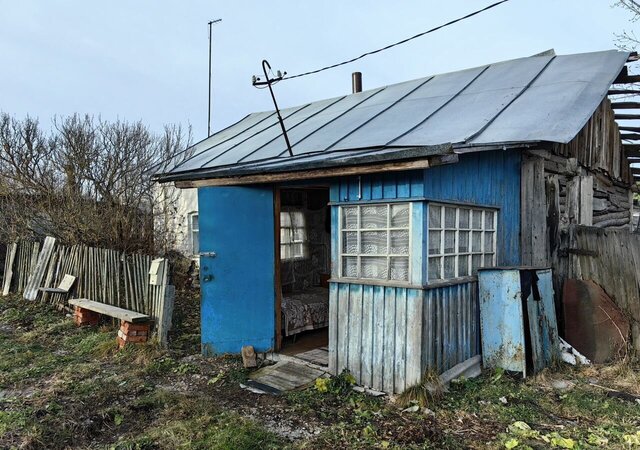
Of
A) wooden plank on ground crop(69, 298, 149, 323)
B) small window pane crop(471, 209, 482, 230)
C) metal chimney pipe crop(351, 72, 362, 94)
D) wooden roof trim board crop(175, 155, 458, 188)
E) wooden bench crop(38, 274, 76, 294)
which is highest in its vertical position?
metal chimney pipe crop(351, 72, 362, 94)

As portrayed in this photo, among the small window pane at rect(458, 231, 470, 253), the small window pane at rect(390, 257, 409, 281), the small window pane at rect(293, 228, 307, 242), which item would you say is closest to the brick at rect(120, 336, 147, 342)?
the small window pane at rect(293, 228, 307, 242)

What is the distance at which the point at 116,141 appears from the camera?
1161 cm

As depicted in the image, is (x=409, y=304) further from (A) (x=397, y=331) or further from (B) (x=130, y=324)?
(B) (x=130, y=324)

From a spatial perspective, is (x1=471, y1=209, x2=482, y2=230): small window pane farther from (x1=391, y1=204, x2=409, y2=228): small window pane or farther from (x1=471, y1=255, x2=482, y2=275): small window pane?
(x1=391, y1=204, x2=409, y2=228): small window pane

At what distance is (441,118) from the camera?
6.06 meters

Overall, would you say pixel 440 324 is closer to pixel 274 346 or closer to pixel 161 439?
pixel 274 346

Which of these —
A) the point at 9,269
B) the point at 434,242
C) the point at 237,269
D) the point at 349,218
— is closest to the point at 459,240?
the point at 434,242

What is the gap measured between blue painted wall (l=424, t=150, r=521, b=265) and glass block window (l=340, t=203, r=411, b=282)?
449 mm

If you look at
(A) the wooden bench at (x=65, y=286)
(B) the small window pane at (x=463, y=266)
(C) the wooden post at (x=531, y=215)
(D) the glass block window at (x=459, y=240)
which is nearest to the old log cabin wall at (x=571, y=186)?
(C) the wooden post at (x=531, y=215)

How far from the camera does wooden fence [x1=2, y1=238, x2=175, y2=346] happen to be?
6691mm

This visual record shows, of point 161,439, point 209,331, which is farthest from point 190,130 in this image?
A: point 161,439

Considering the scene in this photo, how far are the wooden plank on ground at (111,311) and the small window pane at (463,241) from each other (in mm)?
4335

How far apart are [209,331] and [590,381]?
4683mm

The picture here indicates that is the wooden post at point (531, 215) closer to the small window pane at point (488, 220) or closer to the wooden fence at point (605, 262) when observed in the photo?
the wooden fence at point (605, 262)
